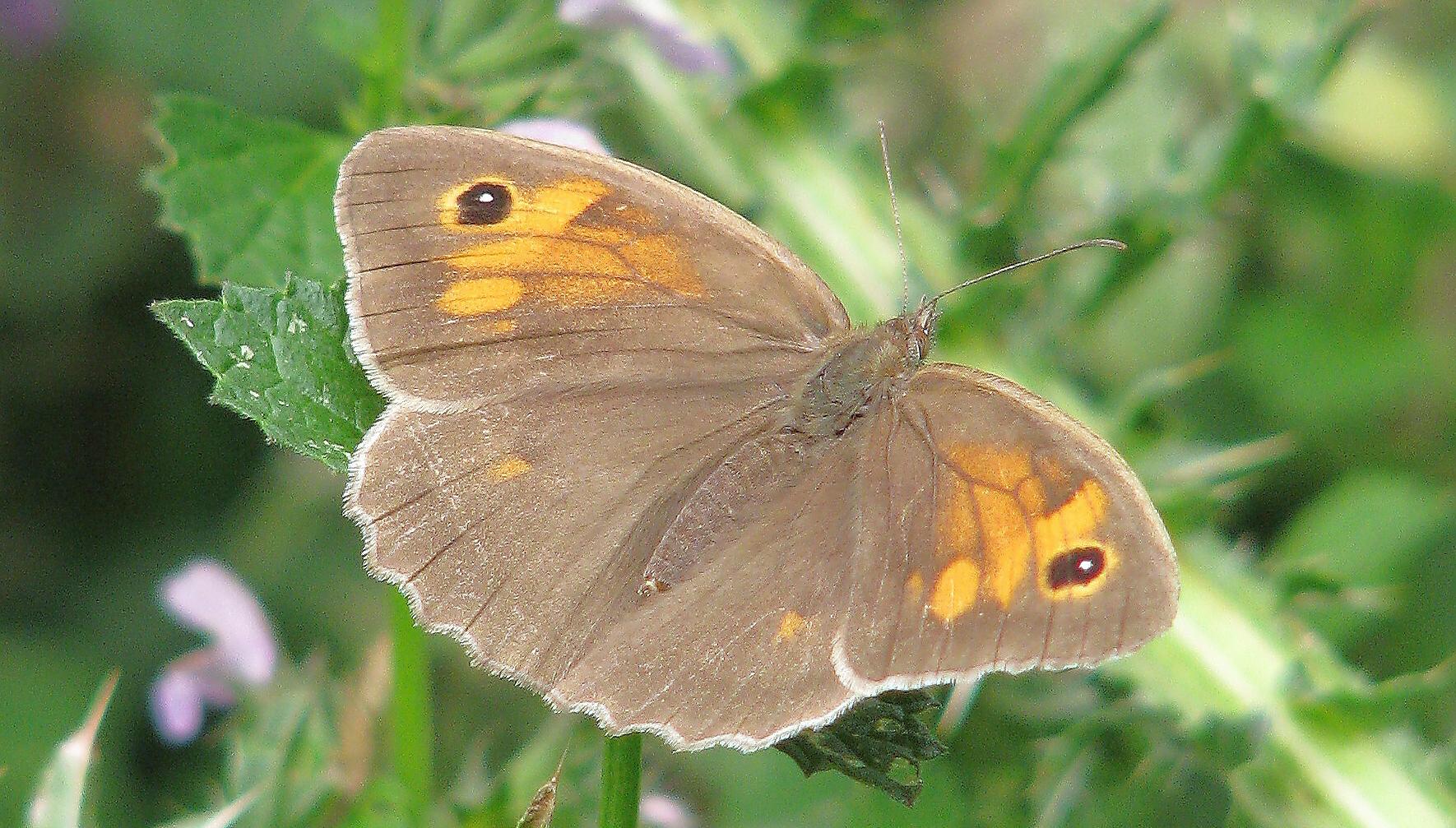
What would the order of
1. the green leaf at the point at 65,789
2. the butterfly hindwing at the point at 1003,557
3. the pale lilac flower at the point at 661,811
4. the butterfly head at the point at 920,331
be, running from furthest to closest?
1. the pale lilac flower at the point at 661,811
2. the butterfly head at the point at 920,331
3. the green leaf at the point at 65,789
4. the butterfly hindwing at the point at 1003,557

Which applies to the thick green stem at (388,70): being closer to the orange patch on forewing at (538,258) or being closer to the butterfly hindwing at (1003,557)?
the orange patch on forewing at (538,258)

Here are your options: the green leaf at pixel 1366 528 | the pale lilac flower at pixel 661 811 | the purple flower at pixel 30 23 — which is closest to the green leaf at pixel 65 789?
the pale lilac flower at pixel 661 811

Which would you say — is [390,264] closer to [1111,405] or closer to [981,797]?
[981,797]

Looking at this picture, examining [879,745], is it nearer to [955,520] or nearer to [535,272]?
[955,520]

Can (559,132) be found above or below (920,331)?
above

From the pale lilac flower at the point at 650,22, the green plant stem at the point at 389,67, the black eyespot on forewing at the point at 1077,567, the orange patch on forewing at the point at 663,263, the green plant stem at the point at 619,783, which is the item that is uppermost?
the pale lilac flower at the point at 650,22

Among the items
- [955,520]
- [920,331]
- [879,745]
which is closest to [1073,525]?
[955,520]

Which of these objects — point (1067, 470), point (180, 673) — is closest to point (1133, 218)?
point (1067, 470)
